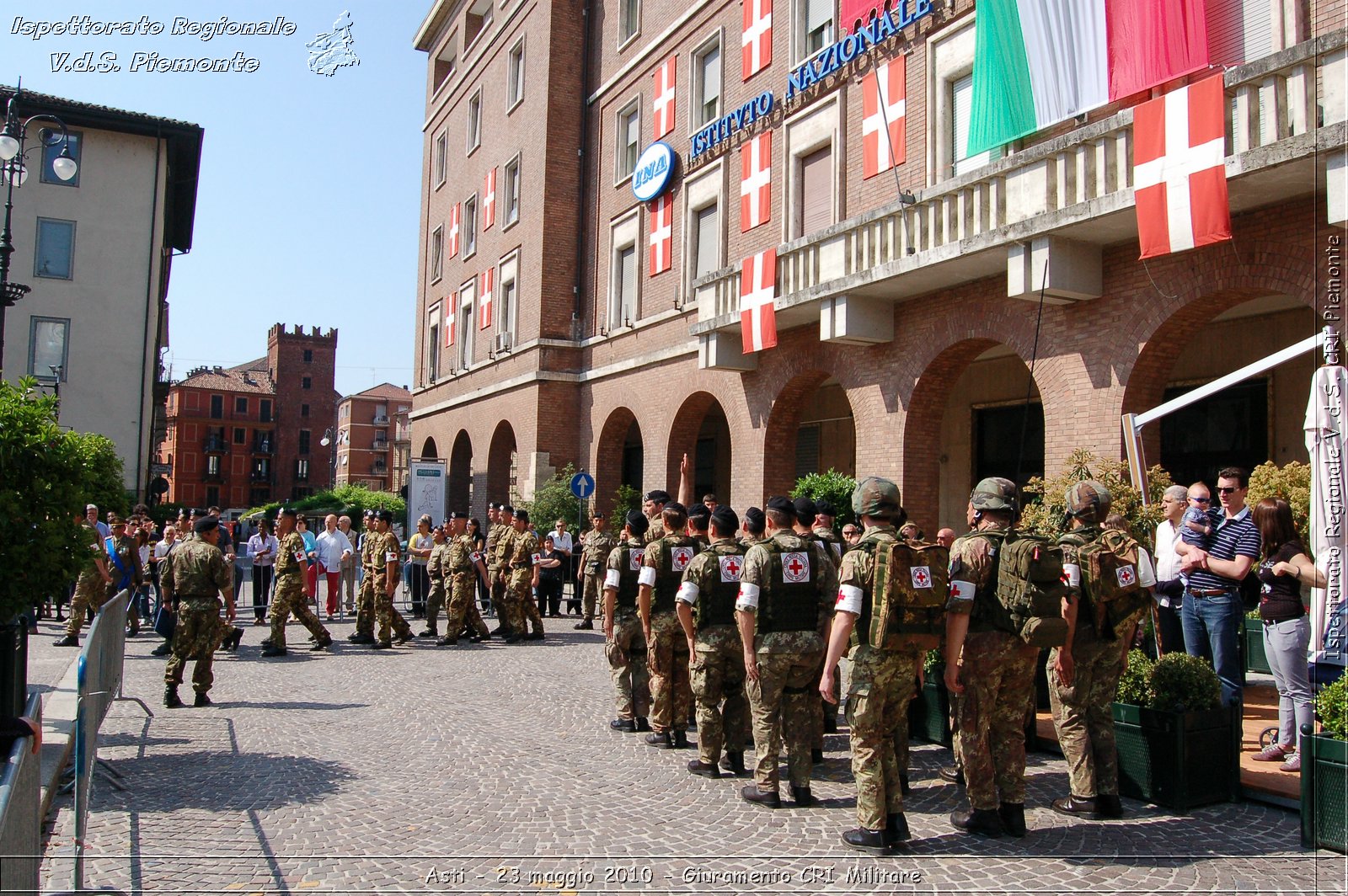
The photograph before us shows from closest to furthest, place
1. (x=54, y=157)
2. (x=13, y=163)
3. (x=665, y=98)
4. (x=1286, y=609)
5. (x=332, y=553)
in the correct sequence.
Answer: (x=1286, y=609), (x=13, y=163), (x=332, y=553), (x=665, y=98), (x=54, y=157)

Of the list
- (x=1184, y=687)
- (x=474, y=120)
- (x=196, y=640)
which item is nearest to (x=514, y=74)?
(x=474, y=120)

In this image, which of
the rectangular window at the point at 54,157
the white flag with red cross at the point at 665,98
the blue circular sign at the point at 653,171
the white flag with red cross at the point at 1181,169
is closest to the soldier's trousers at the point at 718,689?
the white flag with red cross at the point at 1181,169

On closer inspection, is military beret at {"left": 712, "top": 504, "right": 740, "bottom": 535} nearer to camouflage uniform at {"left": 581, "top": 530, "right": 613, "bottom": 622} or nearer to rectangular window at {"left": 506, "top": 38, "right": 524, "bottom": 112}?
camouflage uniform at {"left": 581, "top": 530, "right": 613, "bottom": 622}

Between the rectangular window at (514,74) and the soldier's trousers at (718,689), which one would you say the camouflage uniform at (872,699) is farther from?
the rectangular window at (514,74)

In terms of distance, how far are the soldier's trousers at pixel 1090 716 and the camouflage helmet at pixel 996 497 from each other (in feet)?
3.13

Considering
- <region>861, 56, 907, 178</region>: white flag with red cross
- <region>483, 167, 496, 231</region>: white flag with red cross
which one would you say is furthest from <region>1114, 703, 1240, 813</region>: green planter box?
<region>483, 167, 496, 231</region>: white flag with red cross

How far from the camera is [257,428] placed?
9712cm

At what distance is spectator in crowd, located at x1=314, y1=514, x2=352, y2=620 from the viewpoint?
59.7 ft

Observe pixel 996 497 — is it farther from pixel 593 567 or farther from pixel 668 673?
pixel 593 567

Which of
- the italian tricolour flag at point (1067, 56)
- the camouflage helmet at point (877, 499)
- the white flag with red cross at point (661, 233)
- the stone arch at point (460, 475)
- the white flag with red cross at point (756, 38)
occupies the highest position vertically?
the white flag with red cross at point (756, 38)

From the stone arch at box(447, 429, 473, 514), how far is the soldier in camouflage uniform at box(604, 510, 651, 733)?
25689 mm

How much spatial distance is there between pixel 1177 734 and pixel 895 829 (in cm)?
203

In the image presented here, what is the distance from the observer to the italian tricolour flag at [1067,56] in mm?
11336

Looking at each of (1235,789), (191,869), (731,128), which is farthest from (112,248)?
(1235,789)
